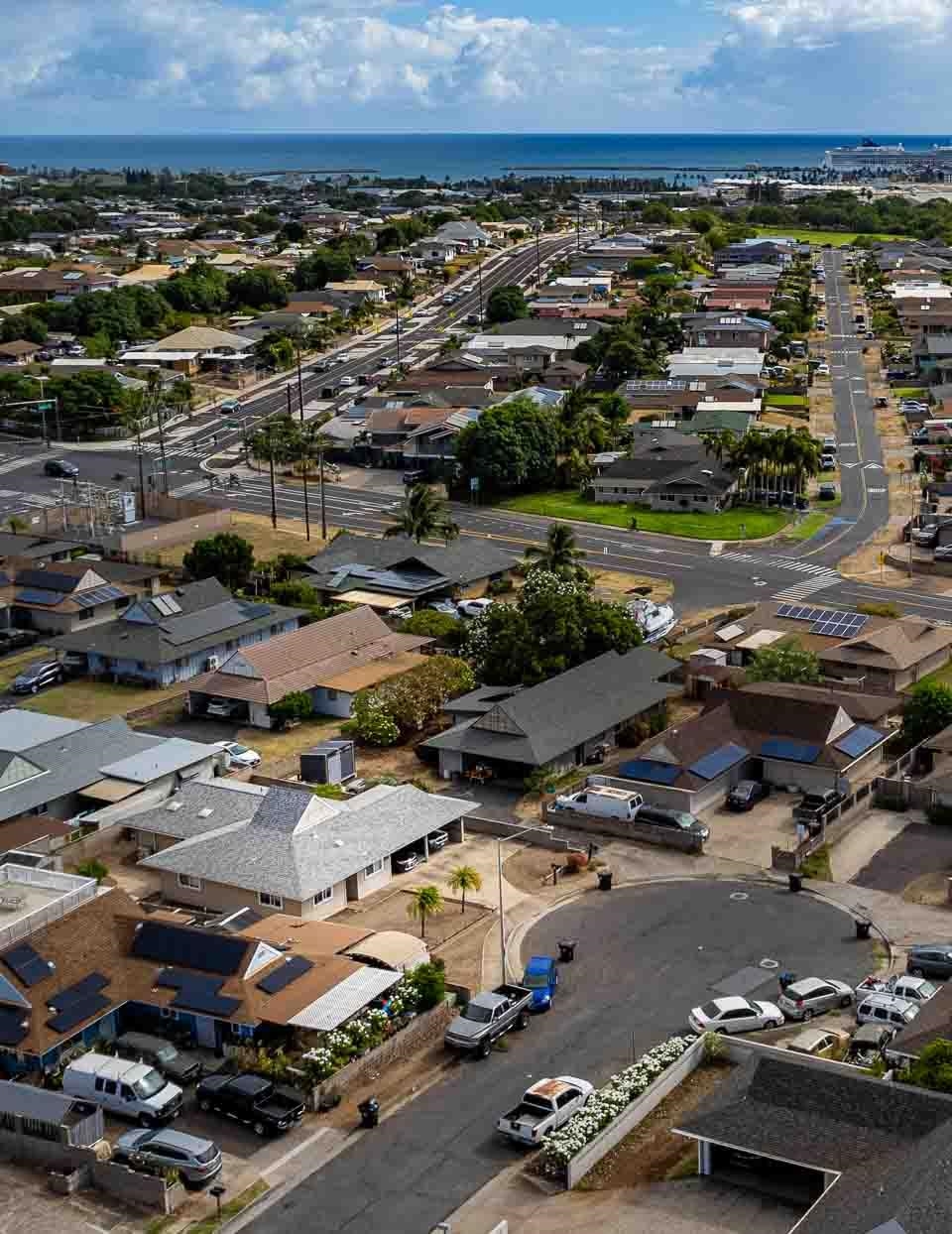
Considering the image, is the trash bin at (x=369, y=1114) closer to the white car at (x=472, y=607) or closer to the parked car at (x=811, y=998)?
the parked car at (x=811, y=998)

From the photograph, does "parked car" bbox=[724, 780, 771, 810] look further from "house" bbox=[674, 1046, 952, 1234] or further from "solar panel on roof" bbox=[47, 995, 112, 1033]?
"solar panel on roof" bbox=[47, 995, 112, 1033]

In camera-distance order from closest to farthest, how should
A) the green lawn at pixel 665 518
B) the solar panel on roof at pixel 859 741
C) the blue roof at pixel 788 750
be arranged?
1. the blue roof at pixel 788 750
2. the solar panel on roof at pixel 859 741
3. the green lawn at pixel 665 518

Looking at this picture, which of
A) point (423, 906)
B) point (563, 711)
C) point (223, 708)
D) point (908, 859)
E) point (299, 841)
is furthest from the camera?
point (223, 708)

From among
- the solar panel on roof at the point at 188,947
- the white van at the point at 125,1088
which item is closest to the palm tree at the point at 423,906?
the solar panel on roof at the point at 188,947

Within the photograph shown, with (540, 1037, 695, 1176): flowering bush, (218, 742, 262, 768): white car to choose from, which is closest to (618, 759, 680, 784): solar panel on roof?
(218, 742, 262, 768): white car

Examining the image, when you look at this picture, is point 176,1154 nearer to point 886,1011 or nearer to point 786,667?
point 886,1011

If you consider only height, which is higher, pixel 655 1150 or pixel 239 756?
pixel 655 1150

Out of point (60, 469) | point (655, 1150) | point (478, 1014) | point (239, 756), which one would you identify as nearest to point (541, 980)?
point (478, 1014)
